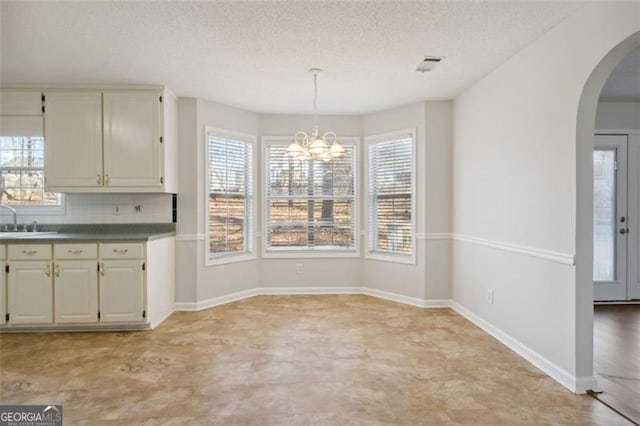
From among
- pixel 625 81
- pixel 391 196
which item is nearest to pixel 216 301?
pixel 391 196

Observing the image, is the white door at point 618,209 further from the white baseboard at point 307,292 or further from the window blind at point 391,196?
the window blind at point 391,196

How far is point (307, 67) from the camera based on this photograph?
11.4 feet

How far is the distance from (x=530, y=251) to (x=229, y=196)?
3.46m

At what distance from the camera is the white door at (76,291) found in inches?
144

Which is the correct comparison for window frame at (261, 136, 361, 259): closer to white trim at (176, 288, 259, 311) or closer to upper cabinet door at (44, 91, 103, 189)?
white trim at (176, 288, 259, 311)

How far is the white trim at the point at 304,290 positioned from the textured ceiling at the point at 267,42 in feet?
8.63

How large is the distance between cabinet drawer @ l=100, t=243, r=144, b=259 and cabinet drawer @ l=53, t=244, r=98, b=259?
0.08 m

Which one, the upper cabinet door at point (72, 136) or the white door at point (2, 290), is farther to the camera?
the upper cabinet door at point (72, 136)

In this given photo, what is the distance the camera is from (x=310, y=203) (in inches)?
209

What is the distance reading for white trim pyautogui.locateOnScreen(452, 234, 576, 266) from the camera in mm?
2562

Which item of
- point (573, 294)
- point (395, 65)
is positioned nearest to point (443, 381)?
point (573, 294)

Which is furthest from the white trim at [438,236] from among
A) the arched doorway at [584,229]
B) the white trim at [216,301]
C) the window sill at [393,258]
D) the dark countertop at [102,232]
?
the dark countertop at [102,232]

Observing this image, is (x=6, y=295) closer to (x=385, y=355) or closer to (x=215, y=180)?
(x=215, y=180)

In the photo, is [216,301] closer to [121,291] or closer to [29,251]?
[121,291]
